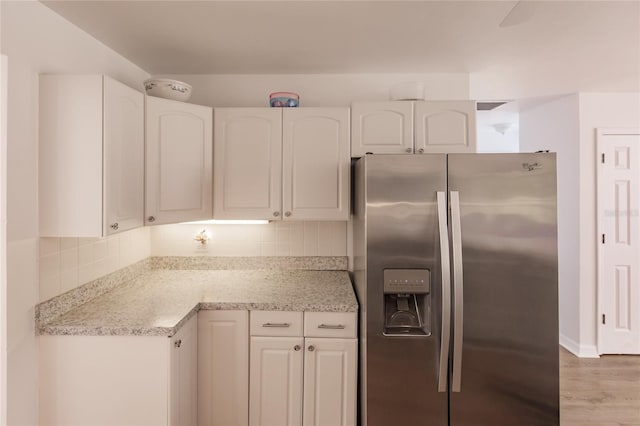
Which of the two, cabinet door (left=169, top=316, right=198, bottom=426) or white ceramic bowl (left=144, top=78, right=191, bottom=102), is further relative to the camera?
white ceramic bowl (left=144, top=78, right=191, bottom=102)

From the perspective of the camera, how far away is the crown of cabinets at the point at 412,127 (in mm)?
2199

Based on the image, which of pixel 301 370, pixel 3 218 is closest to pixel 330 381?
pixel 301 370

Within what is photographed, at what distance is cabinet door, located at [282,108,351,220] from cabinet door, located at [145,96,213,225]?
500 mm

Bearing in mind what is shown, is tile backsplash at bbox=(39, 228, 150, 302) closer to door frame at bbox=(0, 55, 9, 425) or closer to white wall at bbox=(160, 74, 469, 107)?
door frame at bbox=(0, 55, 9, 425)

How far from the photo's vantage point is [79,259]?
5.94ft

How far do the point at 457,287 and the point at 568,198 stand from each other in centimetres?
239

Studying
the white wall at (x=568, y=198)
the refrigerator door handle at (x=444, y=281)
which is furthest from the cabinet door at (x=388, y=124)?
the white wall at (x=568, y=198)

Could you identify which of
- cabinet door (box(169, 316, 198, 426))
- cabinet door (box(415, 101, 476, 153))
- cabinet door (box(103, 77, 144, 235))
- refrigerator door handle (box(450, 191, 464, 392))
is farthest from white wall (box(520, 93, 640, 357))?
cabinet door (box(103, 77, 144, 235))

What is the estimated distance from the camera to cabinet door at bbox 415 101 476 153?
7.20 feet

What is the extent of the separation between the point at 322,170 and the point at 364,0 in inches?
38.3

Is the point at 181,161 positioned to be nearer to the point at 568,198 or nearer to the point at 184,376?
the point at 184,376

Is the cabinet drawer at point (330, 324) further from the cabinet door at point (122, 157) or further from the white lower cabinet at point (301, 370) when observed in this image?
the cabinet door at point (122, 157)

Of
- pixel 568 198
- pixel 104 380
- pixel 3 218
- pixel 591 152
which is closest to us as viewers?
pixel 3 218

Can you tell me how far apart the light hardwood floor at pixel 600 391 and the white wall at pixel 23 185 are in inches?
121
